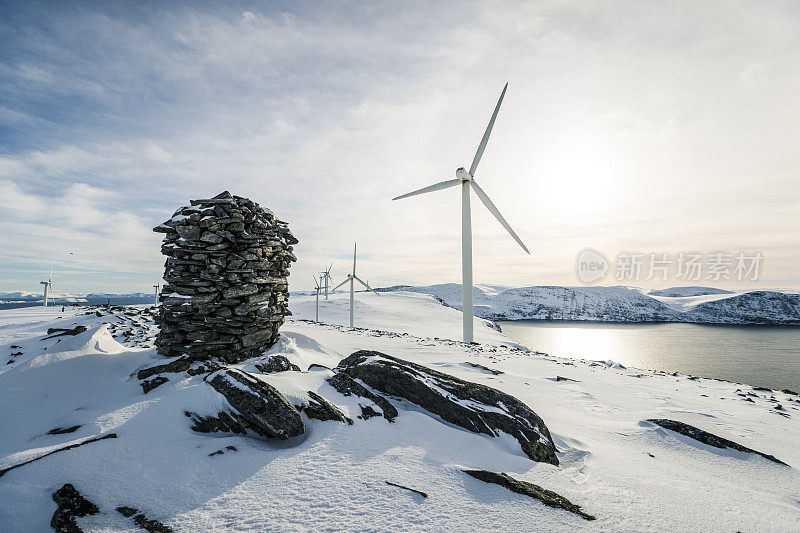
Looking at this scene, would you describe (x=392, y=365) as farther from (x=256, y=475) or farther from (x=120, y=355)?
(x=120, y=355)

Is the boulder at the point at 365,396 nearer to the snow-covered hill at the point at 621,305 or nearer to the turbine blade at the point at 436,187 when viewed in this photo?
the turbine blade at the point at 436,187

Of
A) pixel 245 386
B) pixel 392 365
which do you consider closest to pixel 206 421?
pixel 245 386

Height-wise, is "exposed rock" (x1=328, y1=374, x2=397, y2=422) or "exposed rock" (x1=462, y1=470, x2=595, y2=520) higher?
"exposed rock" (x1=328, y1=374, x2=397, y2=422)

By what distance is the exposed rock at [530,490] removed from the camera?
4254 mm

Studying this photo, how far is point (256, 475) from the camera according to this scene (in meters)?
4.37

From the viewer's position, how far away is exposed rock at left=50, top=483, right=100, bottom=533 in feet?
10.9

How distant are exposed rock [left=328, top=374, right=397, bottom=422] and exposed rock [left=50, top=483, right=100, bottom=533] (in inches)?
148

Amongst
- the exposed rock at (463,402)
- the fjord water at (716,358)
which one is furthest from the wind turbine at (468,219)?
the fjord water at (716,358)

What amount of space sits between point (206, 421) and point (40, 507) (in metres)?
2.04

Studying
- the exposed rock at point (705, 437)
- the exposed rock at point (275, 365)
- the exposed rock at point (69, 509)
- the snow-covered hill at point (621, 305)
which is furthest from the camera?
the snow-covered hill at point (621, 305)

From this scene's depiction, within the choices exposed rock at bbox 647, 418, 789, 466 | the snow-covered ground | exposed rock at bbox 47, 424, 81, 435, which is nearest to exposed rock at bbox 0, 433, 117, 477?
the snow-covered ground

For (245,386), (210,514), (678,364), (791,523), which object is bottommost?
(678,364)

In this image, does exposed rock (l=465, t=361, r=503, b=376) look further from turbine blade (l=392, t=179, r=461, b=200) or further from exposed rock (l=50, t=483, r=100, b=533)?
turbine blade (l=392, t=179, r=461, b=200)

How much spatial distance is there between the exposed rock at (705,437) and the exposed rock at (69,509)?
1133 centimetres
